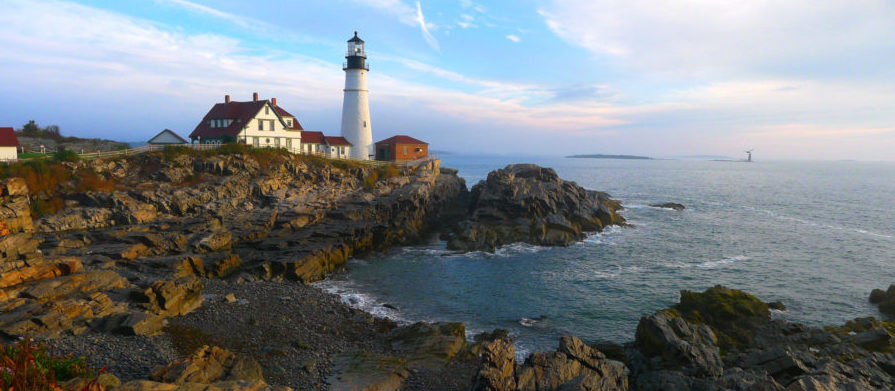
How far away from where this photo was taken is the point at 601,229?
5019 cm

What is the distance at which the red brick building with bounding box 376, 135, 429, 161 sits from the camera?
6431cm

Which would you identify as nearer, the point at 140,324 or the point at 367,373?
the point at 367,373

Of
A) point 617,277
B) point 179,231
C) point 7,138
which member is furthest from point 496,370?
point 7,138

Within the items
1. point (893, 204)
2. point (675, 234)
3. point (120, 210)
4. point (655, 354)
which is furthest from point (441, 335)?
point (893, 204)

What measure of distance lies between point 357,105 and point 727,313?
51.0m

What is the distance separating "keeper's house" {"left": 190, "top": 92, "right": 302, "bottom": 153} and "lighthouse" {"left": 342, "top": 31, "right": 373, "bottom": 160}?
9.18 metres

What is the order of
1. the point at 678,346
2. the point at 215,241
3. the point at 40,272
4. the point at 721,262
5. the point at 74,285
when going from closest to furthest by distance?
the point at 678,346 < the point at 74,285 < the point at 40,272 < the point at 215,241 < the point at 721,262

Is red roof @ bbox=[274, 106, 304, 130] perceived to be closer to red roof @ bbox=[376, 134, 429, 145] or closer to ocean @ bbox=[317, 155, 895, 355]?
red roof @ bbox=[376, 134, 429, 145]

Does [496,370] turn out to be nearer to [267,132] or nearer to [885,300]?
[885,300]

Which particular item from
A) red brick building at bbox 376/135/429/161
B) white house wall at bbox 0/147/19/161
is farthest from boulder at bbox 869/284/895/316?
white house wall at bbox 0/147/19/161

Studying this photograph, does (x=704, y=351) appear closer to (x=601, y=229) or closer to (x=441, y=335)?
(x=441, y=335)

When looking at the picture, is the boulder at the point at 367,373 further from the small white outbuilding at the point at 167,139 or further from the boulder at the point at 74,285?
the small white outbuilding at the point at 167,139

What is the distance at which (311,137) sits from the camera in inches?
2422

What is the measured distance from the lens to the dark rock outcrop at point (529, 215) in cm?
4412
